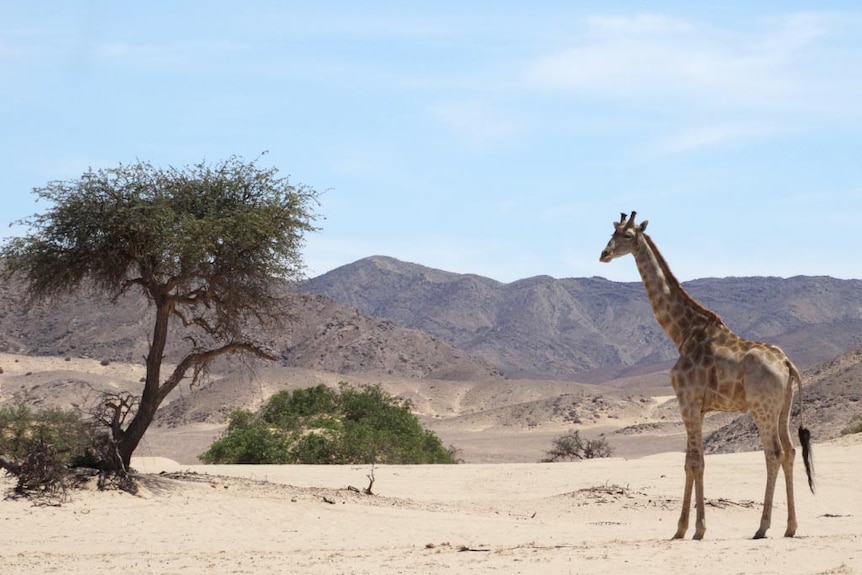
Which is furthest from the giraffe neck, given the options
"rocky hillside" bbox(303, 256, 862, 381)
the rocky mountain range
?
"rocky hillside" bbox(303, 256, 862, 381)

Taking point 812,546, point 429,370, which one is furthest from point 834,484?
point 429,370

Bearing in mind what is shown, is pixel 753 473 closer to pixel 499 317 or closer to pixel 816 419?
pixel 816 419

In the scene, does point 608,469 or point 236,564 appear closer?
point 236,564

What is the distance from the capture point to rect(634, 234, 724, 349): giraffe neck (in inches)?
571

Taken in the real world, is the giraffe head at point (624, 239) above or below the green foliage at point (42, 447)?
above

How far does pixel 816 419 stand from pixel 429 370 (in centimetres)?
6704

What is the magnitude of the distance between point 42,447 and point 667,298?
972 cm

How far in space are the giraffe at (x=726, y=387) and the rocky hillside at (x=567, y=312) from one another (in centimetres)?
13827

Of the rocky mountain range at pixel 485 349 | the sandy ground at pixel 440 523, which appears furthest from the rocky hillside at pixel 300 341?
the sandy ground at pixel 440 523

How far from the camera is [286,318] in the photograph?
21.7 meters

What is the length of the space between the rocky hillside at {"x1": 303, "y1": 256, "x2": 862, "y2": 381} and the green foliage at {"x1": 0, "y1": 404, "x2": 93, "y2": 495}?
134 m

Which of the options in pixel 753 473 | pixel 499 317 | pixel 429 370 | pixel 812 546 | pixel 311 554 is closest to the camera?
pixel 812 546

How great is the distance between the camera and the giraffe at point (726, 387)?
43.8 feet

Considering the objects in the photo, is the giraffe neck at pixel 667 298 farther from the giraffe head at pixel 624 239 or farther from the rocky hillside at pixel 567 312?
the rocky hillside at pixel 567 312
